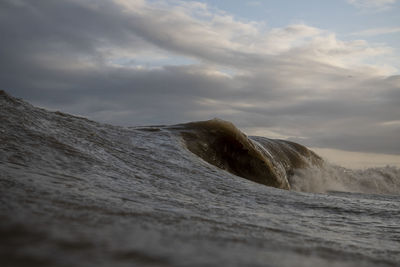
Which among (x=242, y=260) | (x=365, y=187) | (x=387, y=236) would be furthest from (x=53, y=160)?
(x=365, y=187)

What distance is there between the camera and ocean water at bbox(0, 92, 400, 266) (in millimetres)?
1020

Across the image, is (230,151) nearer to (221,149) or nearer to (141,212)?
(221,149)

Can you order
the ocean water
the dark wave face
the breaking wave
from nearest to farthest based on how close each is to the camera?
the ocean water → the breaking wave → the dark wave face

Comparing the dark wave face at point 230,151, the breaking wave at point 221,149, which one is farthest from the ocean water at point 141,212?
the dark wave face at point 230,151

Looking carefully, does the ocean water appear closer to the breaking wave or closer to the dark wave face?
the breaking wave

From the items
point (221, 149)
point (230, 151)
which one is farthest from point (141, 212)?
point (230, 151)

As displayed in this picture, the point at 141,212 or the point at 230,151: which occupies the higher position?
the point at 230,151

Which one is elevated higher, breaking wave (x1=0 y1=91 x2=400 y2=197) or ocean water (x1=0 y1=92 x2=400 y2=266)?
breaking wave (x1=0 y1=91 x2=400 y2=197)

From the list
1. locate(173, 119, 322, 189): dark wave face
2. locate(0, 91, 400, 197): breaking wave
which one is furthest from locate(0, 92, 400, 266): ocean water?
locate(173, 119, 322, 189): dark wave face

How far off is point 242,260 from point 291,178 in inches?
297

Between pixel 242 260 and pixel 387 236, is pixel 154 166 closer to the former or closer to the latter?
pixel 387 236

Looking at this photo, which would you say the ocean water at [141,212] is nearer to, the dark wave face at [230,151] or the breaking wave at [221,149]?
the breaking wave at [221,149]

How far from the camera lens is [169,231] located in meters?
1.36

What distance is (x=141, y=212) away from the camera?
5.52ft
